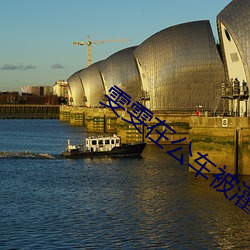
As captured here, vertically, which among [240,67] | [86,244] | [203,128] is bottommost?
[86,244]

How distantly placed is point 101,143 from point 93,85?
75786 millimetres

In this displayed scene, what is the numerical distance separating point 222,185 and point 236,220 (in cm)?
900

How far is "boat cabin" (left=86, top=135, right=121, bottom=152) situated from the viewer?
202 feet

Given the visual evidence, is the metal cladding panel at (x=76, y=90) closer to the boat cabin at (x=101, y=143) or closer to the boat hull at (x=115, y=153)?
the boat cabin at (x=101, y=143)

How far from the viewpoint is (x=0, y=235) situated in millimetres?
30641

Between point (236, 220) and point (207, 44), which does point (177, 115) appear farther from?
point (236, 220)

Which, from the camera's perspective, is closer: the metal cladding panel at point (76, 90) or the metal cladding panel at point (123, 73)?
the metal cladding panel at point (123, 73)

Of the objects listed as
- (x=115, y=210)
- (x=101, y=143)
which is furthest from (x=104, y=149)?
(x=115, y=210)

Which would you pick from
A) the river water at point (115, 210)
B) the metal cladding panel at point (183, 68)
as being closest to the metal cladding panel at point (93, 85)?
the metal cladding panel at point (183, 68)

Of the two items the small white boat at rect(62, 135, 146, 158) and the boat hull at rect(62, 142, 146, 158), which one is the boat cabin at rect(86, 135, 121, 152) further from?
the boat hull at rect(62, 142, 146, 158)

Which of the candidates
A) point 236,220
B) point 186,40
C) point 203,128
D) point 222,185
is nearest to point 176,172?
point 203,128

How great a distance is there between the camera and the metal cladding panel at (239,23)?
5403 centimetres

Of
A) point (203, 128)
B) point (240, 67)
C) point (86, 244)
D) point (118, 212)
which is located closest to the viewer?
point (86, 244)

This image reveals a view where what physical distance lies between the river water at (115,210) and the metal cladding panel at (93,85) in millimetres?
80530
